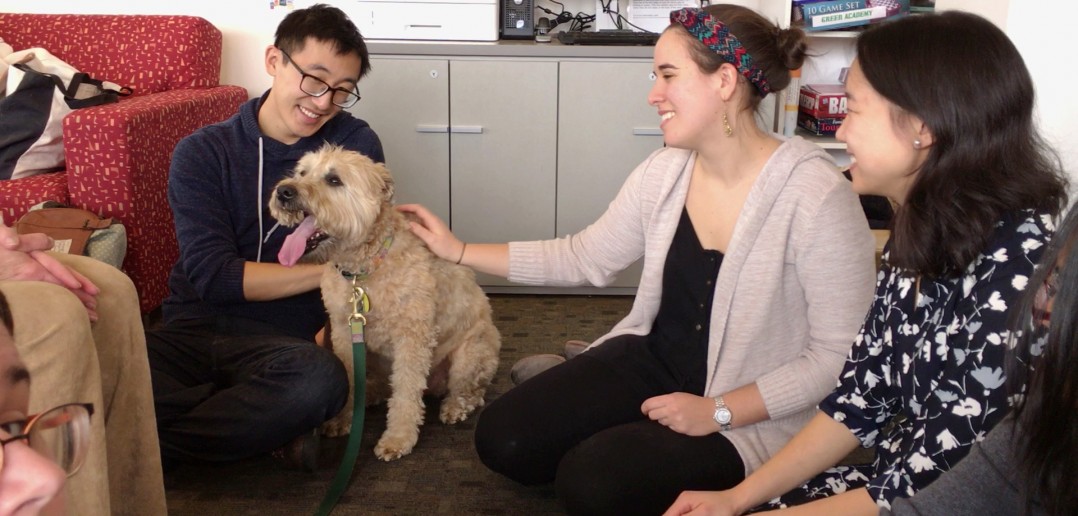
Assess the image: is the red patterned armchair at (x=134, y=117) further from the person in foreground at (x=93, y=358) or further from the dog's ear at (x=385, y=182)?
the person in foreground at (x=93, y=358)

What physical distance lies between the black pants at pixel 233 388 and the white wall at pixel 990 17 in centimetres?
153

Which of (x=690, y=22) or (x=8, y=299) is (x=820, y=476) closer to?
(x=690, y=22)

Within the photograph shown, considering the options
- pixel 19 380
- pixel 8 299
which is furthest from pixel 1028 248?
pixel 8 299

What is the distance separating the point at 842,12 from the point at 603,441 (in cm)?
237

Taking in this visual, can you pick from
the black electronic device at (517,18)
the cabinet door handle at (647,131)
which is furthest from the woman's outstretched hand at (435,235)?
the black electronic device at (517,18)

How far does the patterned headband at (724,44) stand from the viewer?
173 centimetres

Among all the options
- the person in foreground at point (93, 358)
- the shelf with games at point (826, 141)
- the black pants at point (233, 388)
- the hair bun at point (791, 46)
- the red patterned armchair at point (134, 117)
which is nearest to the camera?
the person in foreground at point (93, 358)

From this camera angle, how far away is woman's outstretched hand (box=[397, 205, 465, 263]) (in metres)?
2.15

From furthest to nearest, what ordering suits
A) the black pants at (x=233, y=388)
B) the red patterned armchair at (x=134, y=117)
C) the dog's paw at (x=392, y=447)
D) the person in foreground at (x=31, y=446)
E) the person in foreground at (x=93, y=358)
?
the red patterned armchair at (x=134, y=117) < the dog's paw at (x=392, y=447) < the black pants at (x=233, y=388) < the person in foreground at (x=93, y=358) < the person in foreground at (x=31, y=446)

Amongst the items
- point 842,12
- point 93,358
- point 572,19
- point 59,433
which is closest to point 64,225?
point 93,358

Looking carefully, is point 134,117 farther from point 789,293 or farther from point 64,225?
point 789,293

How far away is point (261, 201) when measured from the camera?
223 centimetres

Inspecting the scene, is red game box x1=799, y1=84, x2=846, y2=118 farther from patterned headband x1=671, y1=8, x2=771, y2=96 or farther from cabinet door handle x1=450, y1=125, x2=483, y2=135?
patterned headband x1=671, y1=8, x2=771, y2=96

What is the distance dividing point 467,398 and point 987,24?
1.68 m
